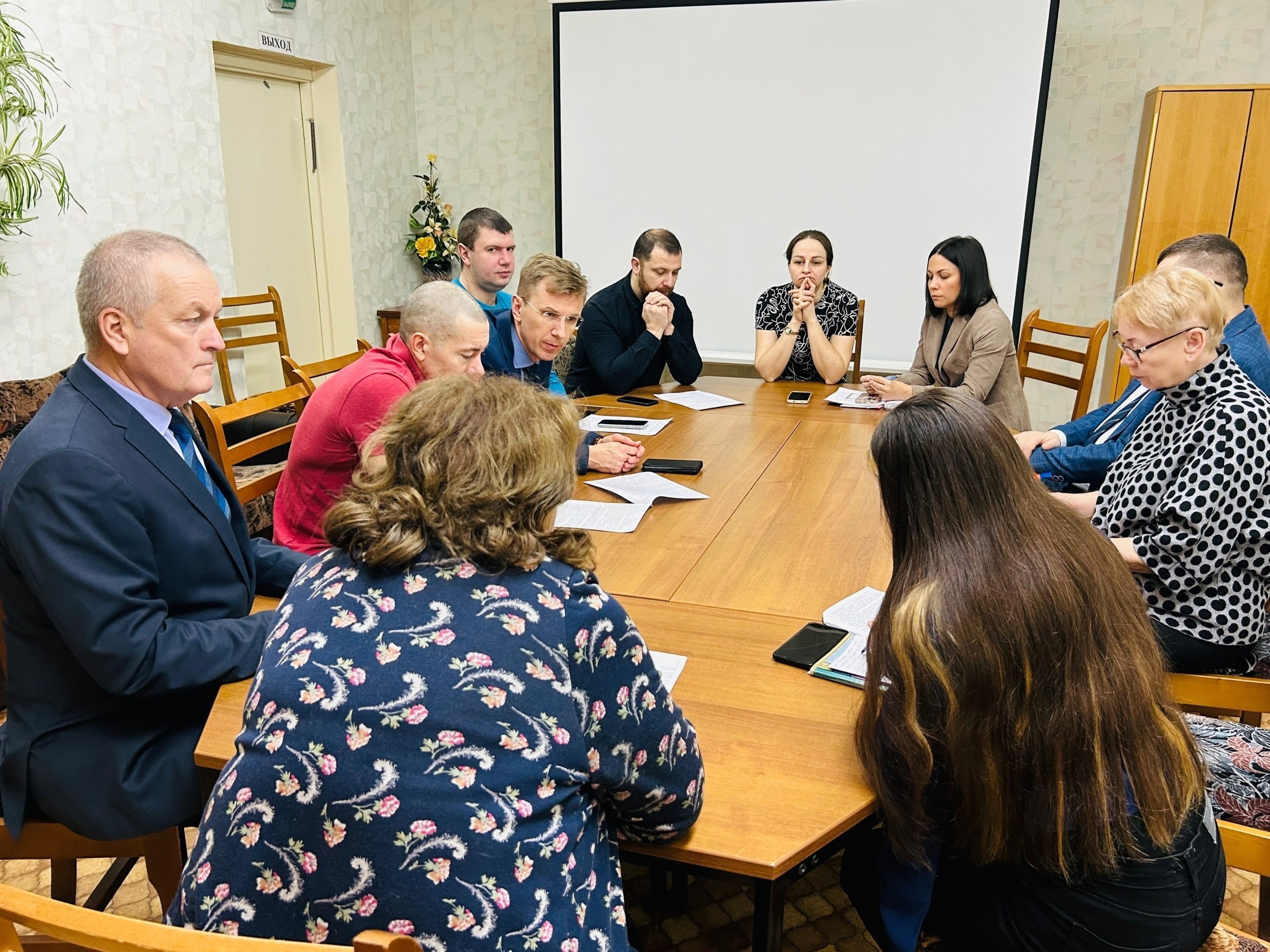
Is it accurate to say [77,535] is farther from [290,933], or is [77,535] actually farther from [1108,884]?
[1108,884]

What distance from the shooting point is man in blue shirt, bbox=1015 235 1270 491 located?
2.46m

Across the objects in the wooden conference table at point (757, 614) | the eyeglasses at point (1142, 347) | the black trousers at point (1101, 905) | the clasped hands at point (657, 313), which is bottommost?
the black trousers at point (1101, 905)

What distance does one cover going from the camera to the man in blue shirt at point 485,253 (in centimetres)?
348

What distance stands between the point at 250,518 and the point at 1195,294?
9.75ft

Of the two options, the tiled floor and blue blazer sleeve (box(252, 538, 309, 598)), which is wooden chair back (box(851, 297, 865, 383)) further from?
blue blazer sleeve (box(252, 538, 309, 598))

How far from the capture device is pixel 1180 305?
184 cm

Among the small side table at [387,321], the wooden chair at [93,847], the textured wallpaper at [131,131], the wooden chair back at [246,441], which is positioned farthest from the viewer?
the small side table at [387,321]

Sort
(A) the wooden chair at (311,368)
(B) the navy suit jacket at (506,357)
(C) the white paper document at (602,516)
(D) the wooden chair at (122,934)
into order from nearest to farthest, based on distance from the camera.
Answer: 1. (D) the wooden chair at (122,934)
2. (C) the white paper document at (602,516)
3. (A) the wooden chair at (311,368)
4. (B) the navy suit jacket at (506,357)

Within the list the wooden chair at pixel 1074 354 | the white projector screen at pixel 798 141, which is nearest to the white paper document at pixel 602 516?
the wooden chair at pixel 1074 354

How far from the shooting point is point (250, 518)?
3277 mm

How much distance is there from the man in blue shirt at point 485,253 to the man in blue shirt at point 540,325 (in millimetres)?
413

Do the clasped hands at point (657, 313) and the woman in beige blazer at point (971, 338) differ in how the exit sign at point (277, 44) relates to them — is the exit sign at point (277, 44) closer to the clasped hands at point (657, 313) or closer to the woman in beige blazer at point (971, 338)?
the clasped hands at point (657, 313)

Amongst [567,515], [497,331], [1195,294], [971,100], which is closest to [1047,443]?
[1195,294]

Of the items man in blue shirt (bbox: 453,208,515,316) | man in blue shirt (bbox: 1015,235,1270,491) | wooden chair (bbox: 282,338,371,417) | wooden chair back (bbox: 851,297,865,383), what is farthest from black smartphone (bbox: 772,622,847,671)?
Answer: wooden chair back (bbox: 851,297,865,383)
